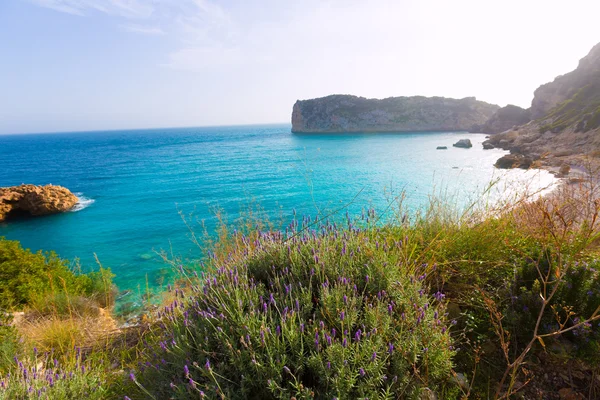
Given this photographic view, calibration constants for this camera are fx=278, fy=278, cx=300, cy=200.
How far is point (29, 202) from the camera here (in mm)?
21312

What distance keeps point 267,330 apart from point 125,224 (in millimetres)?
19227

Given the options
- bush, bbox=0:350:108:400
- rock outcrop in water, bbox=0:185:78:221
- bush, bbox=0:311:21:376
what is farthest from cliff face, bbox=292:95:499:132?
bush, bbox=0:350:108:400

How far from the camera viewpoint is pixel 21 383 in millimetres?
2178

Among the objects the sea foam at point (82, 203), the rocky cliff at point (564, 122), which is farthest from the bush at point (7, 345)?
the sea foam at point (82, 203)

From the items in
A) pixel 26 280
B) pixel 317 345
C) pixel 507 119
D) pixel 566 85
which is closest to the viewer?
pixel 317 345

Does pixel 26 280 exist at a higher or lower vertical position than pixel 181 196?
higher

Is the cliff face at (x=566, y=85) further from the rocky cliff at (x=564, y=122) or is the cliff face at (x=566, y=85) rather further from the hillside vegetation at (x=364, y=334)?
the hillside vegetation at (x=364, y=334)

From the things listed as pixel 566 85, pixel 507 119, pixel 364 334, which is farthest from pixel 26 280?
pixel 507 119

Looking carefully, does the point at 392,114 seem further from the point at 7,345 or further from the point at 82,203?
the point at 7,345

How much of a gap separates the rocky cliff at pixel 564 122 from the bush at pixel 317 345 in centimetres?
1652

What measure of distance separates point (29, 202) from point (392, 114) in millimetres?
106030

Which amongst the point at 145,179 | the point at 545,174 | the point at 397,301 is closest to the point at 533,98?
the point at 545,174

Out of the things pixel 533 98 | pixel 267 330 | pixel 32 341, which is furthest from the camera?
pixel 533 98

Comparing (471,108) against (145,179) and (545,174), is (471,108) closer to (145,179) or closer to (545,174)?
(545,174)
